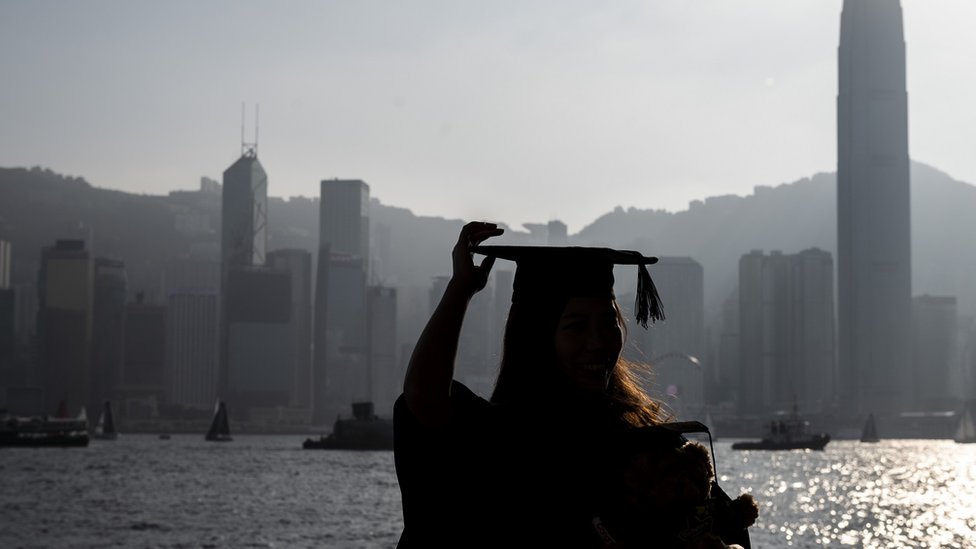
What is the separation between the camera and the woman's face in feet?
12.3

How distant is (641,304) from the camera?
431cm

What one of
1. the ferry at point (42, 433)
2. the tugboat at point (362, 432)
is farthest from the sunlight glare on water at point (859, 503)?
the ferry at point (42, 433)

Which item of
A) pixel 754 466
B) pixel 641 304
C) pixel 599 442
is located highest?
pixel 641 304

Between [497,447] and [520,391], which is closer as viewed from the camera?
[497,447]

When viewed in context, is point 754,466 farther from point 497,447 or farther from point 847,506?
point 497,447

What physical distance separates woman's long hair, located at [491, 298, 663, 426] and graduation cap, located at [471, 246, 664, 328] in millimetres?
45

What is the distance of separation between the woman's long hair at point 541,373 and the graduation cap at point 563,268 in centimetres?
4

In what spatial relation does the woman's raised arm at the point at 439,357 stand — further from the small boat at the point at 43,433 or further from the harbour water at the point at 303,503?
the small boat at the point at 43,433

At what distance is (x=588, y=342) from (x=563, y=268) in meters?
0.28

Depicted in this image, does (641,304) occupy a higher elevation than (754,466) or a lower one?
higher

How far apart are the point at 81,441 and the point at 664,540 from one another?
163 m

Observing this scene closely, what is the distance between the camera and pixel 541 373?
3816 millimetres

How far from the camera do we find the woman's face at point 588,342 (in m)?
3.75

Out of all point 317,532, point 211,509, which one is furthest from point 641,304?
point 211,509
